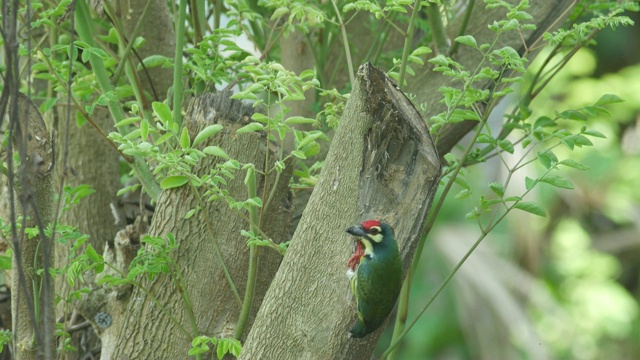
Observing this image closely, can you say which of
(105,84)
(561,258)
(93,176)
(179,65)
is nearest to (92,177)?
(93,176)

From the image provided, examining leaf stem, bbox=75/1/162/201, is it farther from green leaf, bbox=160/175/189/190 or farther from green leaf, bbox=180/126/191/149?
green leaf, bbox=180/126/191/149

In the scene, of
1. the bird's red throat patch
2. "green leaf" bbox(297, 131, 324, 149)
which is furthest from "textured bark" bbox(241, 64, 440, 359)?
"green leaf" bbox(297, 131, 324, 149)

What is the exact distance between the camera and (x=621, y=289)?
5938 mm

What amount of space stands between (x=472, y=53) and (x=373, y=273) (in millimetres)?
1322

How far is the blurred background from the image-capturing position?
3.44 meters

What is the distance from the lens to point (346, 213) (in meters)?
1.62

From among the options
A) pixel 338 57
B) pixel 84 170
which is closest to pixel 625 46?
pixel 338 57

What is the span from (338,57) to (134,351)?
154 centimetres

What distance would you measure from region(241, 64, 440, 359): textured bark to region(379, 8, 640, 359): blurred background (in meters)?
1.57

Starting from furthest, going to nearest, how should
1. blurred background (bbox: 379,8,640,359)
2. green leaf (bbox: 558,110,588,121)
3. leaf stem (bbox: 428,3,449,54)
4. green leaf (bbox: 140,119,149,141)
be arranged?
blurred background (bbox: 379,8,640,359), leaf stem (bbox: 428,3,449,54), green leaf (bbox: 558,110,588,121), green leaf (bbox: 140,119,149,141)

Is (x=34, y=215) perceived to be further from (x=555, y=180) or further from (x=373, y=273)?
(x=555, y=180)

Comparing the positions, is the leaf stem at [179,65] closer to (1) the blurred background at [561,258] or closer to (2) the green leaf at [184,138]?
(2) the green leaf at [184,138]

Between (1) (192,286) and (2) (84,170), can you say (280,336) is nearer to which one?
(1) (192,286)

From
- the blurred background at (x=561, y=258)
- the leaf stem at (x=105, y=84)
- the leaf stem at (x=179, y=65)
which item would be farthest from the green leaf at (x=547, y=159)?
the blurred background at (x=561, y=258)
